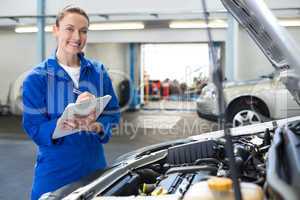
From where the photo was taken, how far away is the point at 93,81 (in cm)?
215

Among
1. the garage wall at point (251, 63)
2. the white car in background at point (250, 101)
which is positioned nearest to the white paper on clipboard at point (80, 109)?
the white car in background at point (250, 101)

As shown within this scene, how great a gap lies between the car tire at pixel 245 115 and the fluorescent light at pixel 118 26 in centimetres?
412

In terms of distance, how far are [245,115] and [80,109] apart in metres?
5.60

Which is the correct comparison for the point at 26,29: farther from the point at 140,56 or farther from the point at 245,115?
the point at 245,115

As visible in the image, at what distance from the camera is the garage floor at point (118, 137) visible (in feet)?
15.5

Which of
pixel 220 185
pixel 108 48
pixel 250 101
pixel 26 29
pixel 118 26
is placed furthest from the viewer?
pixel 108 48

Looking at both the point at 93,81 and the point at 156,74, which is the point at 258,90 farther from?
the point at 156,74

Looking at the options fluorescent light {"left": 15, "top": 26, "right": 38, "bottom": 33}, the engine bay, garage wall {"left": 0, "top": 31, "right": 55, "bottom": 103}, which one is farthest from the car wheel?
garage wall {"left": 0, "top": 31, "right": 55, "bottom": 103}

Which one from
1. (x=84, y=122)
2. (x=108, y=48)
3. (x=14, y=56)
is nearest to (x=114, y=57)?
(x=108, y=48)

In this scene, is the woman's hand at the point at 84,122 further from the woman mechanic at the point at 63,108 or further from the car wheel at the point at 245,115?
the car wheel at the point at 245,115

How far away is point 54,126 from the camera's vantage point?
1.93m

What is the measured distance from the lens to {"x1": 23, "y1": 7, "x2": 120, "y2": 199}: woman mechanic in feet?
6.48

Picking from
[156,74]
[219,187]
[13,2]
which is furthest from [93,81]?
[156,74]

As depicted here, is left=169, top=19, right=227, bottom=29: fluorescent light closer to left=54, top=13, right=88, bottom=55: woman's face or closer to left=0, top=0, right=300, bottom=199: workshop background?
left=0, top=0, right=300, bottom=199: workshop background
